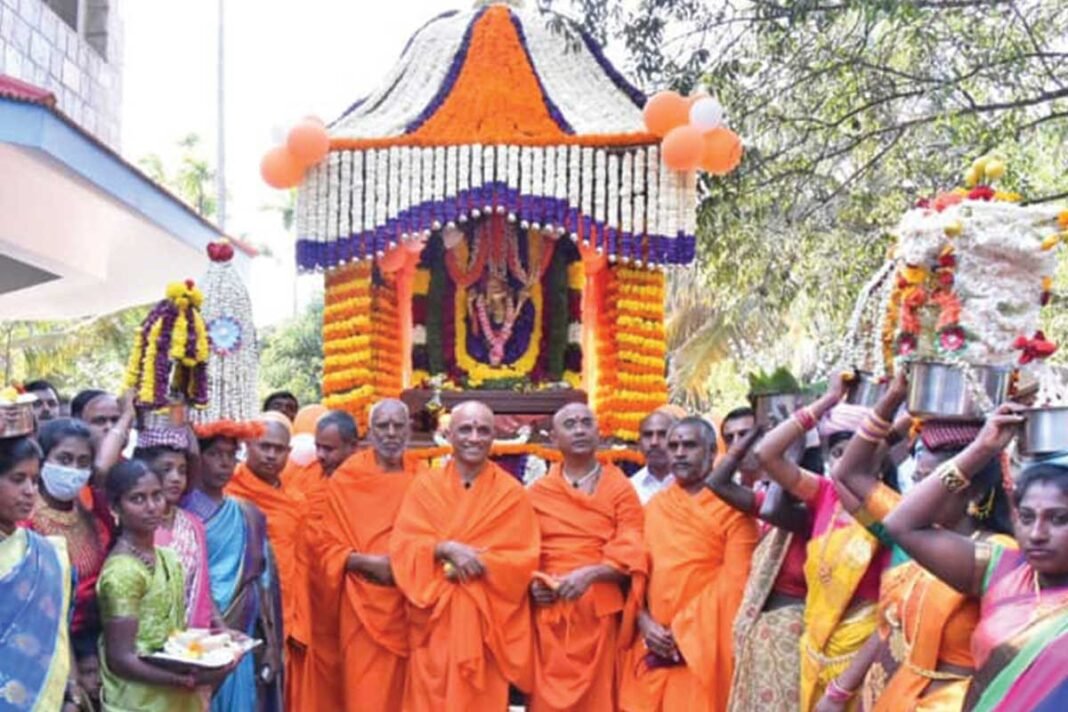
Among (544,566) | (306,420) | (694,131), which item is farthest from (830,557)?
(306,420)

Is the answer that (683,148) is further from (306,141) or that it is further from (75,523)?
(75,523)

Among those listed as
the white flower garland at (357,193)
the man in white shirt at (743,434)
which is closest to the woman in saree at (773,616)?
the man in white shirt at (743,434)

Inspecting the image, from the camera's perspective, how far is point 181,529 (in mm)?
6199

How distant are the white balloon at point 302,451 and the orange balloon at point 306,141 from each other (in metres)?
2.74

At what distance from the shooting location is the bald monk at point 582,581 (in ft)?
25.3

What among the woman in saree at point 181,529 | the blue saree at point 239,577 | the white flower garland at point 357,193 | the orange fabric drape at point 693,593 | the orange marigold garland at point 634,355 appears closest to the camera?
the woman in saree at point 181,529

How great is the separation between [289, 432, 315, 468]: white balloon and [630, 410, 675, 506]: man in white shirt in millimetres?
1985

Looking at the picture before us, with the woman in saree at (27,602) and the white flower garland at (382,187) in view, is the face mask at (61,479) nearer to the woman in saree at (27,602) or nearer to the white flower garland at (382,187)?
the woman in saree at (27,602)

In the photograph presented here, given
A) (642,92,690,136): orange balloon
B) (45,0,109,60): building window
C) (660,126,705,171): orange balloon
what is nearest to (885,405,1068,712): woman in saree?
(660,126,705,171): orange balloon

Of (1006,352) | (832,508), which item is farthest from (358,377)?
(1006,352)

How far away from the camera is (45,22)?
1390cm

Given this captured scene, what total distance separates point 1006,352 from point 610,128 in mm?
7145

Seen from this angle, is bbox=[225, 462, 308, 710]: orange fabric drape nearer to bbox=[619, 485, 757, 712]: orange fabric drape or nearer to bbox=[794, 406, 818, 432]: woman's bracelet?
bbox=[619, 485, 757, 712]: orange fabric drape

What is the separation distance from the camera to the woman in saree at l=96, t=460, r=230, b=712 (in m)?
5.43
